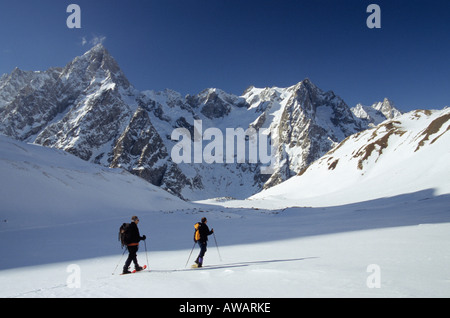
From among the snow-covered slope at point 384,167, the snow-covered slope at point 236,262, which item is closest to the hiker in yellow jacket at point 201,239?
the snow-covered slope at point 236,262

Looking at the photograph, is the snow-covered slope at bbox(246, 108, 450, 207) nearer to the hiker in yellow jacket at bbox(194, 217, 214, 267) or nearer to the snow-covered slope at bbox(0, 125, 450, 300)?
the snow-covered slope at bbox(0, 125, 450, 300)

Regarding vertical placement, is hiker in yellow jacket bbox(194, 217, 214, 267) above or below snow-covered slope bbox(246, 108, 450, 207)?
below

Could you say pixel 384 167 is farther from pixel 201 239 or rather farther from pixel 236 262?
pixel 201 239

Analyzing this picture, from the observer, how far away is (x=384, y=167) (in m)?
51.1

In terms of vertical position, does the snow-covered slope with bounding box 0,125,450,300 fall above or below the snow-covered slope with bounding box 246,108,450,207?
below

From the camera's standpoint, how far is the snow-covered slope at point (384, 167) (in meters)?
36.9

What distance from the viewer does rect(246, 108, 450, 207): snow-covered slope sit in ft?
121

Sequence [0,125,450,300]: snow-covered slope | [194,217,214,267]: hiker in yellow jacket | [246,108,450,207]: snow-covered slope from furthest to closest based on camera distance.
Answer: [246,108,450,207]: snow-covered slope, [194,217,214,267]: hiker in yellow jacket, [0,125,450,300]: snow-covered slope

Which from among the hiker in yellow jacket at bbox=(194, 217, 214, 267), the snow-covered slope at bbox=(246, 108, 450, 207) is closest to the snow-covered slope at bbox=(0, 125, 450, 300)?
the hiker in yellow jacket at bbox=(194, 217, 214, 267)

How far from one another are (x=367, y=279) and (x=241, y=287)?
2.94 meters

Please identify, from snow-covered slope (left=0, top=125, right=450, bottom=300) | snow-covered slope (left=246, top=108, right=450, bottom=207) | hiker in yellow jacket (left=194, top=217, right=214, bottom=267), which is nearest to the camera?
snow-covered slope (left=0, top=125, right=450, bottom=300)

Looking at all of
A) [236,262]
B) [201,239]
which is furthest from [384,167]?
[201,239]

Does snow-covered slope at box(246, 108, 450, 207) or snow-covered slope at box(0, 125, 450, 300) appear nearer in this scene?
snow-covered slope at box(0, 125, 450, 300)

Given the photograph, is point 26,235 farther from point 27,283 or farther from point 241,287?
point 241,287
